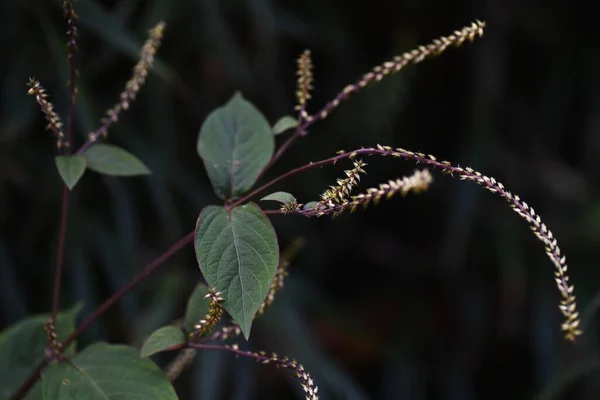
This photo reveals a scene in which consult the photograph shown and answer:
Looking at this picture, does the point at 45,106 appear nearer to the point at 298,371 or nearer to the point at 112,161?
the point at 112,161

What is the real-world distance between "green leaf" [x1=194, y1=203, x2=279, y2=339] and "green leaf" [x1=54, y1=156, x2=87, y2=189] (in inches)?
4.5

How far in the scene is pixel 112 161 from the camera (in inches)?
23.6

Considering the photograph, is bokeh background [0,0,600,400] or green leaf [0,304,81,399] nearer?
green leaf [0,304,81,399]

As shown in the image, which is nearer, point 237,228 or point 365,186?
point 237,228

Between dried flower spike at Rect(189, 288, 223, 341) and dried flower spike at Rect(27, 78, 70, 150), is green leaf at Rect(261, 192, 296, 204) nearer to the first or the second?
dried flower spike at Rect(189, 288, 223, 341)

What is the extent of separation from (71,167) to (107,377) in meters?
0.18

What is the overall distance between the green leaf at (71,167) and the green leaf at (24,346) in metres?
0.17

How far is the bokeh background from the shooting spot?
140 cm

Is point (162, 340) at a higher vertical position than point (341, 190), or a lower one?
lower

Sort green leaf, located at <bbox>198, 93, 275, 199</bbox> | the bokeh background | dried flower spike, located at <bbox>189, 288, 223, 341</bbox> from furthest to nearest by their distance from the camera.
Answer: the bokeh background, green leaf, located at <bbox>198, 93, 275, 199</bbox>, dried flower spike, located at <bbox>189, 288, 223, 341</bbox>

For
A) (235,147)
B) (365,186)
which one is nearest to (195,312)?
(235,147)

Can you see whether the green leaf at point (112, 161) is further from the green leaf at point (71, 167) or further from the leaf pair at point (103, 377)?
the leaf pair at point (103, 377)

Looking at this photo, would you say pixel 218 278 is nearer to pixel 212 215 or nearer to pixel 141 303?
pixel 212 215

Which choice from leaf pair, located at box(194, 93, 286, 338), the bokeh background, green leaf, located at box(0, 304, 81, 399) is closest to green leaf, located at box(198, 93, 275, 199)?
leaf pair, located at box(194, 93, 286, 338)
